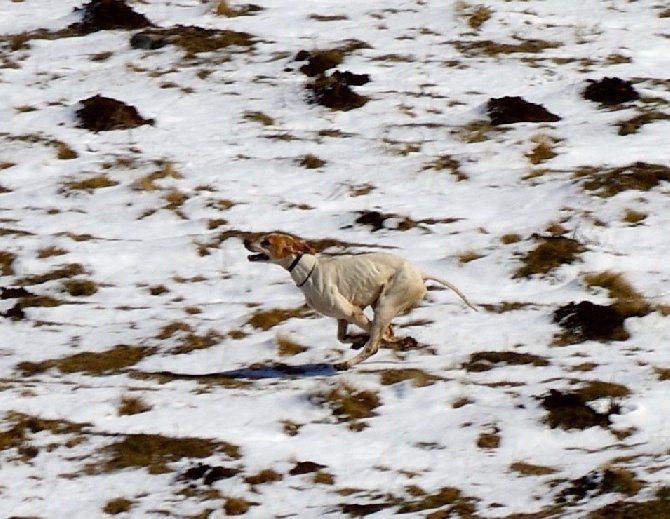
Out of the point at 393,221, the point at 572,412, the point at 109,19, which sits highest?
the point at 572,412

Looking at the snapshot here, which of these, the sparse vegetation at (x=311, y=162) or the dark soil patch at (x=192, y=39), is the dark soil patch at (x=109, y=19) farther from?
the sparse vegetation at (x=311, y=162)

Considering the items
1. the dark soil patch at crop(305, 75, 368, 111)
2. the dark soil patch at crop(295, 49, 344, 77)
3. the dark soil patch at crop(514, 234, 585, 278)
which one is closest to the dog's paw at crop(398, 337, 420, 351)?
the dark soil patch at crop(514, 234, 585, 278)

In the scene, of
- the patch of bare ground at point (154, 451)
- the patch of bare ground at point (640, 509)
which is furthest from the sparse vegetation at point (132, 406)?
the patch of bare ground at point (640, 509)

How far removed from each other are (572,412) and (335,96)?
10.9 m

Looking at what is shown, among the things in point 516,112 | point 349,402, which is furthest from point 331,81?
point 349,402

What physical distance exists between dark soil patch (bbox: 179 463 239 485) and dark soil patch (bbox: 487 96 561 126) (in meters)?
10.8

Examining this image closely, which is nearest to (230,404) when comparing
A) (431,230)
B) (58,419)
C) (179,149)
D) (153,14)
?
(58,419)

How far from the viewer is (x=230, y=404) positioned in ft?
38.3

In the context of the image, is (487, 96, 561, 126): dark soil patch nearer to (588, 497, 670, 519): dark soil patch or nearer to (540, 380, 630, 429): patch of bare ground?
(540, 380, 630, 429): patch of bare ground

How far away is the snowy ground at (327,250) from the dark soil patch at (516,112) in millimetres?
369

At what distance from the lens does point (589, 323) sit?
13.3 m

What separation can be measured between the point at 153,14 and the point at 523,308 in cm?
1341

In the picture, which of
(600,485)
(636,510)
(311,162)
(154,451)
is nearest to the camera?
(636,510)

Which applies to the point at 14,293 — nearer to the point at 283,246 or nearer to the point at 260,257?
the point at 260,257
